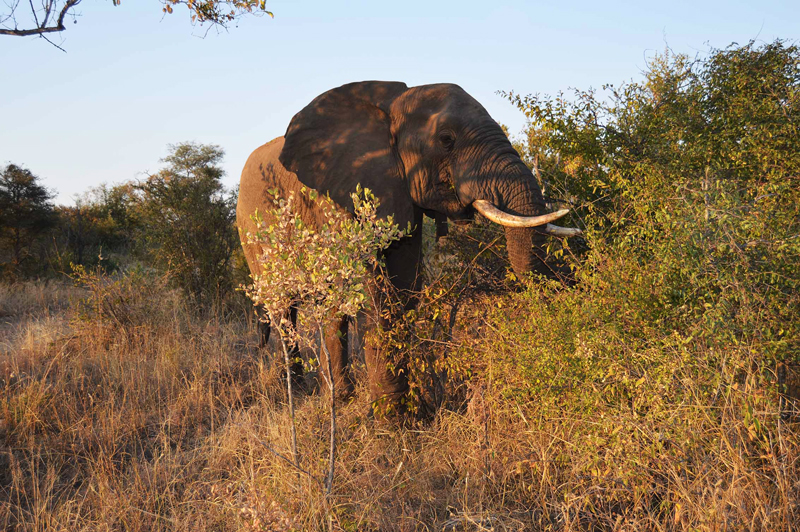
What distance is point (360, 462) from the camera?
13.8 ft

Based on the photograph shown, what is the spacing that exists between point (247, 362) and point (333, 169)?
281cm

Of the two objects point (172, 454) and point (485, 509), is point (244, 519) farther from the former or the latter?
point (172, 454)

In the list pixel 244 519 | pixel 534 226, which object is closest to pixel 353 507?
pixel 244 519

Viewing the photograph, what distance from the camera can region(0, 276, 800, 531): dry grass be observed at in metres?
3.01

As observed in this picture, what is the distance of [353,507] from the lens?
358cm

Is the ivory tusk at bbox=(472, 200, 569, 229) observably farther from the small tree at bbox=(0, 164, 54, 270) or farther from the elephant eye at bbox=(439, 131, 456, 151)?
the small tree at bbox=(0, 164, 54, 270)

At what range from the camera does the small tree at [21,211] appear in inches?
612

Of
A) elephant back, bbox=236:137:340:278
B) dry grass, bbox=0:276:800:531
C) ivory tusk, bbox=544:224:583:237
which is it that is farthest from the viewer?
elephant back, bbox=236:137:340:278

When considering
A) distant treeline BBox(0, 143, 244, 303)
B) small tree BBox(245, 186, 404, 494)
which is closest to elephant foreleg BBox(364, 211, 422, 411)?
small tree BBox(245, 186, 404, 494)

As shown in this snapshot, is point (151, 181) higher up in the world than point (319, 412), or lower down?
higher up

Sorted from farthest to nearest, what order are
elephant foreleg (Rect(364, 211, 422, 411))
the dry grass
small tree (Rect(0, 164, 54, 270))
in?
small tree (Rect(0, 164, 54, 270)) → elephant foreleg (Rect(364, 211, 422, 411)) → the dry grass

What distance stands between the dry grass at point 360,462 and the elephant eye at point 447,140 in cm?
162

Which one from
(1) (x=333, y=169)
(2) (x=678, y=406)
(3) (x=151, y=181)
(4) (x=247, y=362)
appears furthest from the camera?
(3) (x=151, y=181)

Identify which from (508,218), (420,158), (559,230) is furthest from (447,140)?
(559,230)
